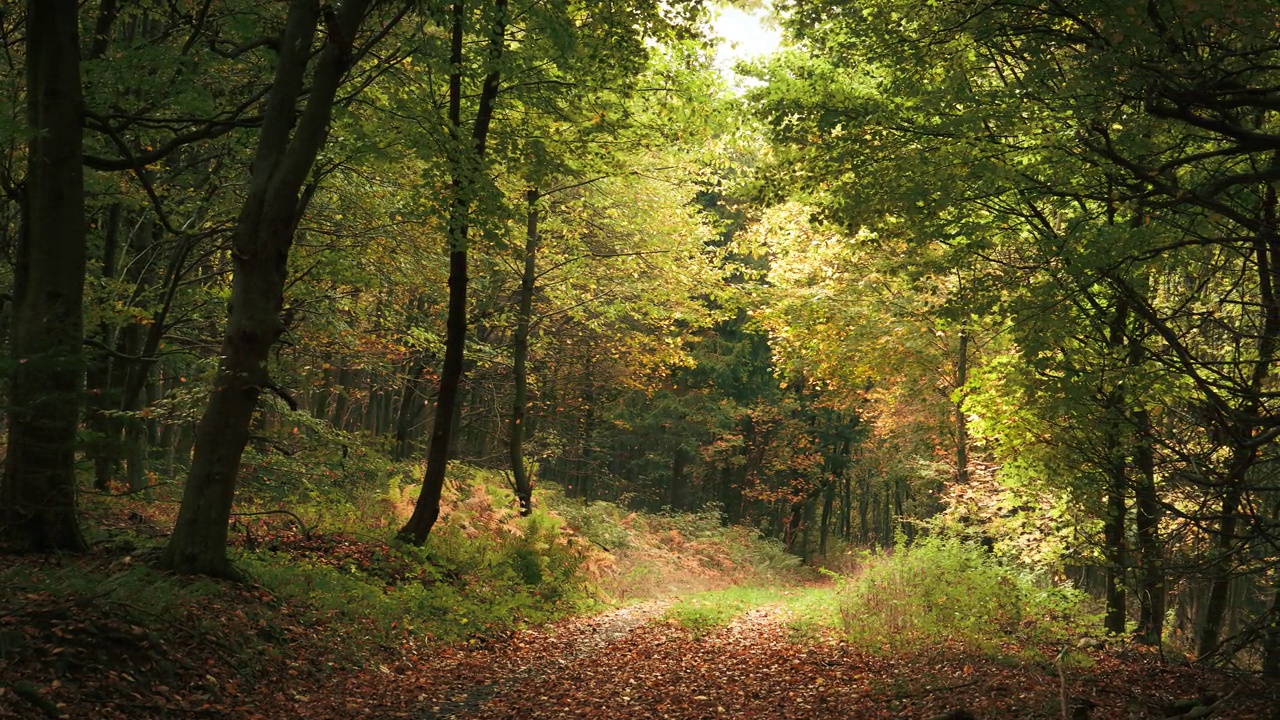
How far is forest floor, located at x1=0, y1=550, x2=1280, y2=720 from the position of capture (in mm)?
6035

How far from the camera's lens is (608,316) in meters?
19.6

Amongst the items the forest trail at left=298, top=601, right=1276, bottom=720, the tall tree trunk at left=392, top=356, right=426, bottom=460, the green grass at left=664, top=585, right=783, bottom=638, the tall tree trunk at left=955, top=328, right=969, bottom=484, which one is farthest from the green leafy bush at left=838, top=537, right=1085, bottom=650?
the tall tree trunk at left=392, top=356, right=426, bottom=460

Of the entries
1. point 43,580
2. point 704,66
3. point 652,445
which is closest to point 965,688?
point 43,580

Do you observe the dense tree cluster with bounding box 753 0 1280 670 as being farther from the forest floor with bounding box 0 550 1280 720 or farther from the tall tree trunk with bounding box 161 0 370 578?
the tall tree trunk with bounding box 161 0 370 578

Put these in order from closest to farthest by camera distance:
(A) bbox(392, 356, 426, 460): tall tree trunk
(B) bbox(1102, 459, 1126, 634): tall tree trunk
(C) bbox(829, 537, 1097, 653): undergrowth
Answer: (B) bbox(1102, 459, 1126, 634): tall tree trunk → (C) bbox(829, 537, 1097, 653): undergrowth → (A) bbox(392, 356, 426, 460): tall tree trunk

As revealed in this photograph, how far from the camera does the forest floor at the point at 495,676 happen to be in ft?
19.8

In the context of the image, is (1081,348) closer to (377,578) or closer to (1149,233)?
(1149,233)

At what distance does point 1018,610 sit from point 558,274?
12.5 metres

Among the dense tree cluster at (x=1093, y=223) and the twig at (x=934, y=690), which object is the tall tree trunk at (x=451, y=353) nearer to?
the dense tree cluster at (x=1093, y=223)

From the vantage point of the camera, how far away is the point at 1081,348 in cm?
983

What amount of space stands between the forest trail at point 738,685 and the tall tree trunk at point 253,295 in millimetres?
2258

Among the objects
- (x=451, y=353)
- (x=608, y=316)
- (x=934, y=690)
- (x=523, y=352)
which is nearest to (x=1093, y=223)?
(x=934, y=690)

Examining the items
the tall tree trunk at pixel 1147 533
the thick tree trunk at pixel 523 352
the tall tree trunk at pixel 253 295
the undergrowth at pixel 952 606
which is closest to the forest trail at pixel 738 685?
the undergrowth at pixel 952 606

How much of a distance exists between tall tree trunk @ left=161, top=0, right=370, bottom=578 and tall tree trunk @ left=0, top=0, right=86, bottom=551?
1112mm
